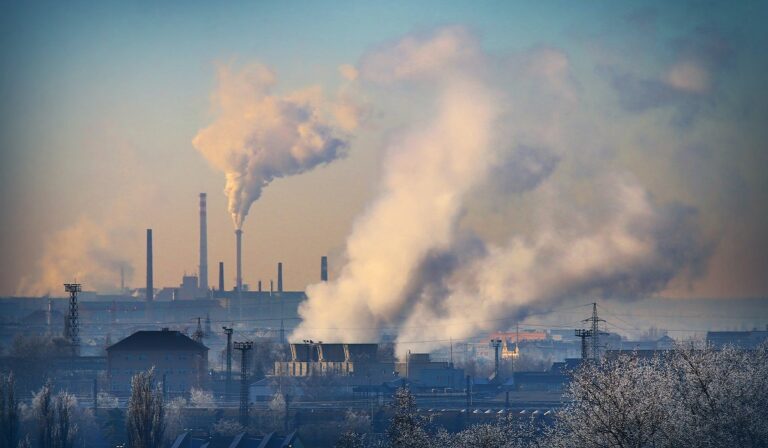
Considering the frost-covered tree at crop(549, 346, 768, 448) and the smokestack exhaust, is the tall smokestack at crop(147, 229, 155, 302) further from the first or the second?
the frost-covered tree at crop(549, 346, 768, 448)

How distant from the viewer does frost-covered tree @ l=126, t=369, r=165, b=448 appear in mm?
48906

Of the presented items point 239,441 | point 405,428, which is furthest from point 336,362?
point 405,428

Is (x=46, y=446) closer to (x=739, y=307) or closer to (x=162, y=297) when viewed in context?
(x=162, y=297)

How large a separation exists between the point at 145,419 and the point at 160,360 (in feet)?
95.2

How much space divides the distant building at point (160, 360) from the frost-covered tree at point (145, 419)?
2693 cm

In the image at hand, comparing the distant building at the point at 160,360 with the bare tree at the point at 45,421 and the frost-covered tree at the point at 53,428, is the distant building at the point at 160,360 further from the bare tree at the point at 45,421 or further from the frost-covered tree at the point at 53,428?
the frost-covered tree at the point at 53,428

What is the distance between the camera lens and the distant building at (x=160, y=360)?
252 ft

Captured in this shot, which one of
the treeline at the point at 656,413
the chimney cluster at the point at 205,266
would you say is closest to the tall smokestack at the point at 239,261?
the chimney cluster at the point at 205,266

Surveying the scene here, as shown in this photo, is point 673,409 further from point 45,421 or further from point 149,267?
point 149,267

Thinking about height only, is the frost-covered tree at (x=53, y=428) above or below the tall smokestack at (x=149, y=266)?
below

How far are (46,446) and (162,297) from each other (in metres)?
98.7

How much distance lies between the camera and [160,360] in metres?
77.7

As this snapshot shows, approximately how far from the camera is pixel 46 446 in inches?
1973

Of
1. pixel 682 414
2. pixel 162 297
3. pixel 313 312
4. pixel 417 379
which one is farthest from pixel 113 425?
pixel 162 297
